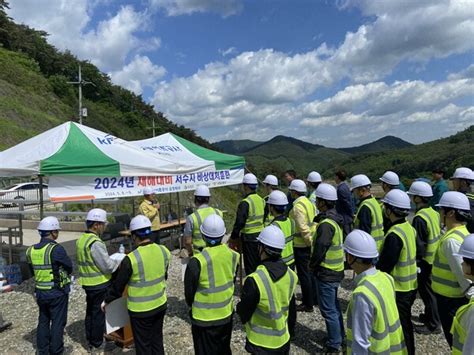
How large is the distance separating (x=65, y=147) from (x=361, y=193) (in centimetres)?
490

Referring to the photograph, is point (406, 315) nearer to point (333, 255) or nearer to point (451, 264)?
point (451, 264)

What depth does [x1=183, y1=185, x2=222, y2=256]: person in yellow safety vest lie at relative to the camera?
16.4ft

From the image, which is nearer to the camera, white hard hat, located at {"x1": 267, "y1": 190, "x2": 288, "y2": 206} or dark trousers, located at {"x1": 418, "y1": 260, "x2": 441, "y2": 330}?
white hard hat, located at {"x1": 267, "y1": 190, "x2": 288, "y2": 206}

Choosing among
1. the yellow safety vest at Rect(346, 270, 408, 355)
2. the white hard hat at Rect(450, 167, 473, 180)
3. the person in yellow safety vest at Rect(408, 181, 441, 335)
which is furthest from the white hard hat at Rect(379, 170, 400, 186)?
the yellow safety vest at Rect(346, 270, 408, 355)

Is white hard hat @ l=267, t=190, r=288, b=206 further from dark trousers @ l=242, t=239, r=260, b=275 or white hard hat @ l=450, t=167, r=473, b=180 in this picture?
white hard hat @ l=450, t=167, r=473, b=180

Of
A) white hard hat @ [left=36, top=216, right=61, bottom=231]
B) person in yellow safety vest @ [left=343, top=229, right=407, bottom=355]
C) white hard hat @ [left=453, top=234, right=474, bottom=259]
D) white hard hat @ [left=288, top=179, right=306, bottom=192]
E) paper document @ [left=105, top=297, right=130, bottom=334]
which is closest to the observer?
white hard hat @ [left=453, top=234, right=474, bottom=259]

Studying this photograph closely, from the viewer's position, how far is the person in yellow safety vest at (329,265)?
4.05m

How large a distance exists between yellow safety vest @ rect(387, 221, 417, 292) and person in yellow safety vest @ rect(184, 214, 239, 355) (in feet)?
5.21

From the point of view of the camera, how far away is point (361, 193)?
17.0 feet

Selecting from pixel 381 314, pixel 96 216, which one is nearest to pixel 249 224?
pixel 96 216

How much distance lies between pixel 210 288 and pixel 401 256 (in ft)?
5.99

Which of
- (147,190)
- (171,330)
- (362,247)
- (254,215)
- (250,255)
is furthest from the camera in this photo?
(147,190)

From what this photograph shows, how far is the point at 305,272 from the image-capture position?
5414 millimetres

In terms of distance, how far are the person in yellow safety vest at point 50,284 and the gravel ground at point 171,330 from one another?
0.55 meters
